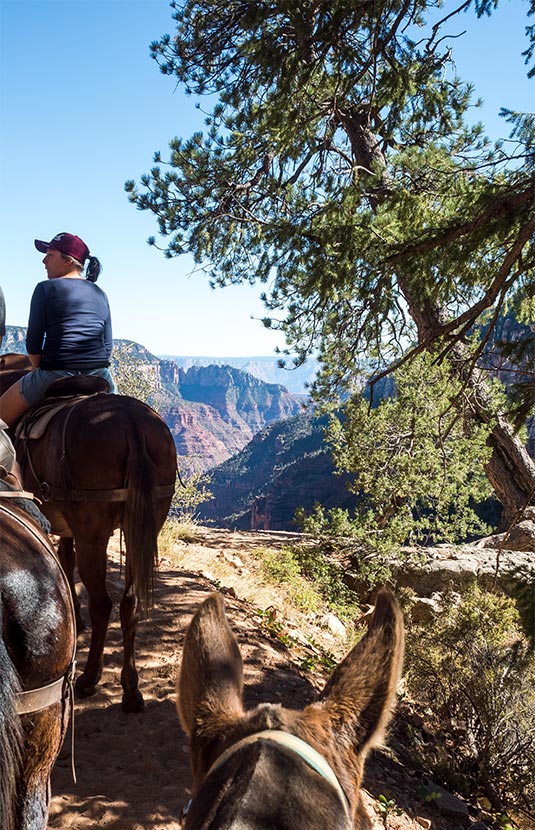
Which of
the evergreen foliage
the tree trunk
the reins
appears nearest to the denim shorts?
the reins

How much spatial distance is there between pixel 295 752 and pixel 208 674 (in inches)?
11.2

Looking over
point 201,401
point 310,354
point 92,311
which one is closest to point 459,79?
point 310,354

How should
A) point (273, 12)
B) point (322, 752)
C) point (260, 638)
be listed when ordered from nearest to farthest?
1. point (322, 752)
2. point (273, 12)
3. point (260, 638)

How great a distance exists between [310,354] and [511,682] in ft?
16.4

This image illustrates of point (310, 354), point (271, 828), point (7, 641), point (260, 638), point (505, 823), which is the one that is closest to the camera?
point (271, 828)

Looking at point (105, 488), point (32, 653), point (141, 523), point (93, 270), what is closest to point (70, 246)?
point (93, 270)

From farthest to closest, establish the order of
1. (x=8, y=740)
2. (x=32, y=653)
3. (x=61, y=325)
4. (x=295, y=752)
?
(x=61, y=325) → (x=32, y=653) → (x=8, y=740) → (x=295, y=752)

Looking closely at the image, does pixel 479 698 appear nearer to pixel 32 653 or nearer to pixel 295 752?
pixel 32 653

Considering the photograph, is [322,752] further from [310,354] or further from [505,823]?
[310,354]

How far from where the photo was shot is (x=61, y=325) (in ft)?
12.7

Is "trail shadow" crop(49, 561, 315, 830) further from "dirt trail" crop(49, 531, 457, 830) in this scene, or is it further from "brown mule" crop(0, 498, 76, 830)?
"brown mule" crop(0, 498, 76, 830)

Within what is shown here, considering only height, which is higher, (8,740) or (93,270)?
(93,270)

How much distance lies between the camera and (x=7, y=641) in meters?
1.67

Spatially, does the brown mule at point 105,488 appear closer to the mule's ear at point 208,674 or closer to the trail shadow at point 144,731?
the trail shadow at point 144,731
